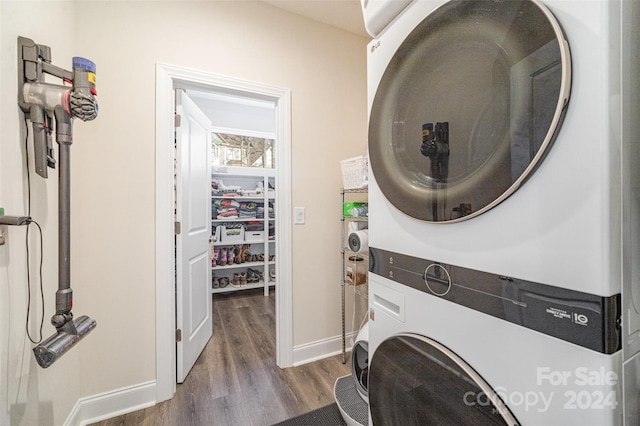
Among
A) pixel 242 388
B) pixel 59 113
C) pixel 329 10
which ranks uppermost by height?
pixel 329 10

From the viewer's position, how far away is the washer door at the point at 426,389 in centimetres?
59

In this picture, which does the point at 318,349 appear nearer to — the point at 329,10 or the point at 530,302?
the point at 530,302

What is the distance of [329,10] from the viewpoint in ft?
6.18

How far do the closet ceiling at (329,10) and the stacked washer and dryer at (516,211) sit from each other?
1.31 meters

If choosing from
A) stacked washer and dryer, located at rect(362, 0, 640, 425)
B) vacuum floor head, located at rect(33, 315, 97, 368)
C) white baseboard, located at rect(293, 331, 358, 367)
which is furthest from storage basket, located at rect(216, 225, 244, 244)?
stacked washer and dryer, located at rect(362, 0, 640, 425)

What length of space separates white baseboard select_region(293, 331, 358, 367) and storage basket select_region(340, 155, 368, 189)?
1211mm

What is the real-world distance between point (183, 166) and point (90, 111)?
2.63ft

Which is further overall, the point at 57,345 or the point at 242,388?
the point at 242,388

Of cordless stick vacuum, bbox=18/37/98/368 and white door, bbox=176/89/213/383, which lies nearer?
cordless stick vacuum, bbox=18/37/98/368

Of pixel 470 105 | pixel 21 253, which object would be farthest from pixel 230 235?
pixel 470 105

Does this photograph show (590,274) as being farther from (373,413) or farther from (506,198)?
(373,413)

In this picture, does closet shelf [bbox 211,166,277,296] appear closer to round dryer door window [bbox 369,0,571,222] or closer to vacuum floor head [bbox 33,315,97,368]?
vacuum floor head [bbox 33,315,97,368]

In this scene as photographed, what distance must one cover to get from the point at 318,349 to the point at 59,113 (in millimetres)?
1985

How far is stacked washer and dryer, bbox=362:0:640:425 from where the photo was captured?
0.44 m
